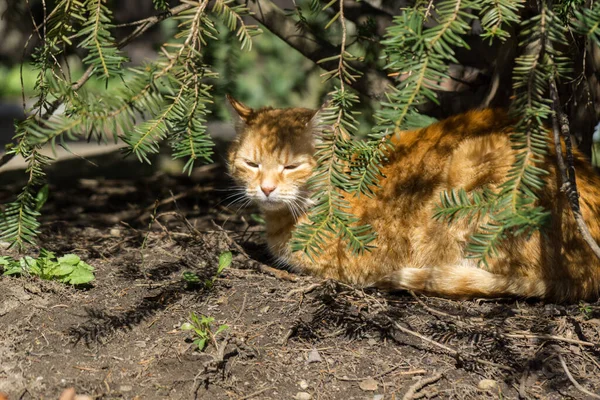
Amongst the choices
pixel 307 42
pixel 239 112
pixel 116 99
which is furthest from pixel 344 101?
pixel 307 42

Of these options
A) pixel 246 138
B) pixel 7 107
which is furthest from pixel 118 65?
pixel 7 107

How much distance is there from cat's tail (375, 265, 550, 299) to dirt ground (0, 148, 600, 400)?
51mm

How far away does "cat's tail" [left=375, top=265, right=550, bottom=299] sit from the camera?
2982 millimetres

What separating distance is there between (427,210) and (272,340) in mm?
1181

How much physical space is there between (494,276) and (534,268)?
19cm

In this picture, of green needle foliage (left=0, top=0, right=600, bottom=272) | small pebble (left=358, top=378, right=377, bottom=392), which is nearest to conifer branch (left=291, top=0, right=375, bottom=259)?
green needle foliage (left=0, top=0, right=600, bottom=272)

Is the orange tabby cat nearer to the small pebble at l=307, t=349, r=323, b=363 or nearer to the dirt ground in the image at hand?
the dirt ground

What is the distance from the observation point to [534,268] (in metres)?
3.02

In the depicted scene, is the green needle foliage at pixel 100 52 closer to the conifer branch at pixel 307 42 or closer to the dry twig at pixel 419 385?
the dry twig at pixel 419 385

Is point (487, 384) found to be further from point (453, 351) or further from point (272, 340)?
point (272, 340)

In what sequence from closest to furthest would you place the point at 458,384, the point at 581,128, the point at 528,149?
the point at 528,149
the point at 458,384
the point at 581,128

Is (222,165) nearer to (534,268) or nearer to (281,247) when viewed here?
(281,247)

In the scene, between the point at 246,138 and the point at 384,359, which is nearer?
the point at 384,359

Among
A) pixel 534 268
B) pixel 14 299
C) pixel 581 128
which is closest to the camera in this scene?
pixel 14 299
